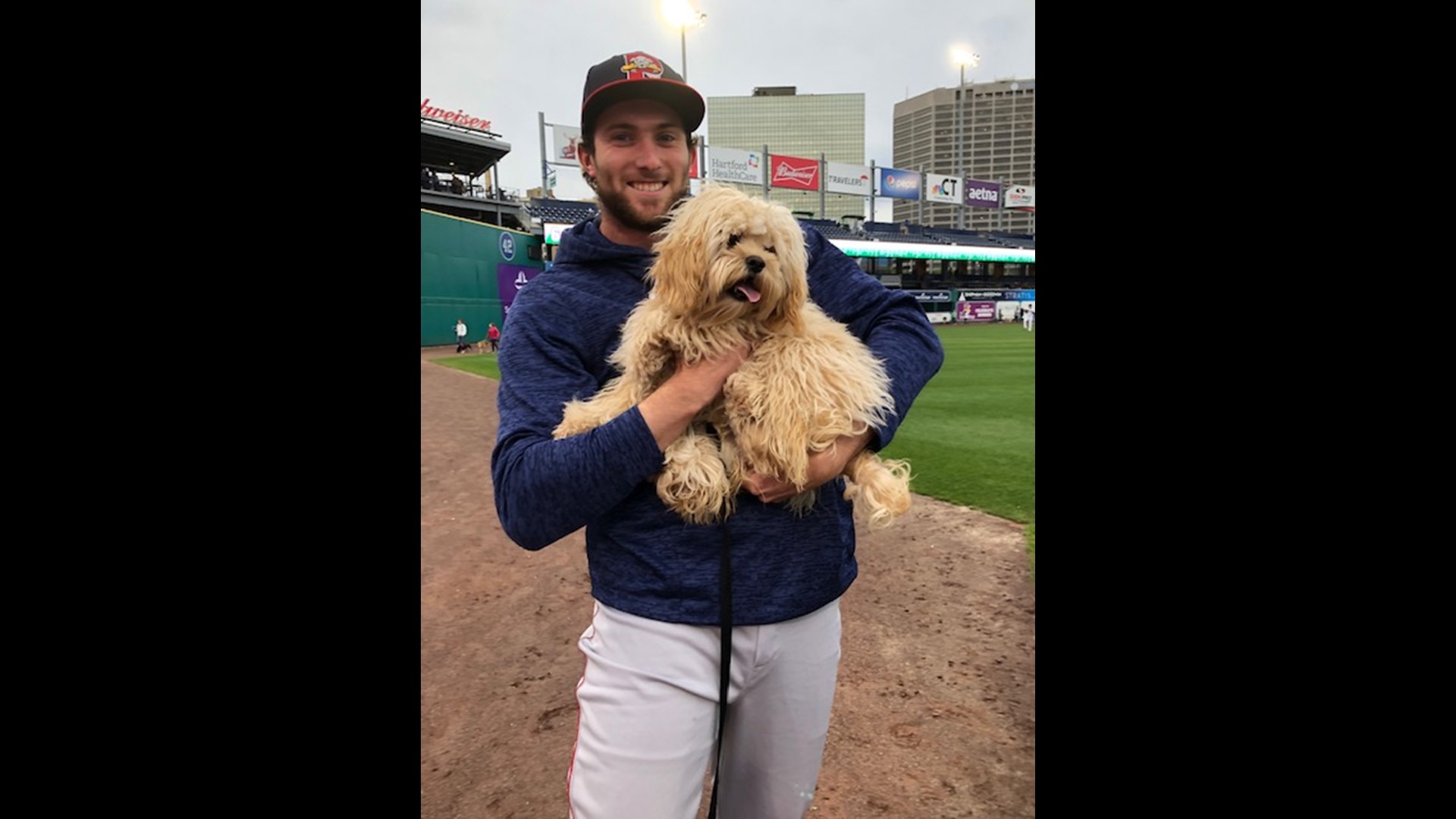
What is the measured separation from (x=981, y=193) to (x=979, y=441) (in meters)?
61.8

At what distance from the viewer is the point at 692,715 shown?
161cm

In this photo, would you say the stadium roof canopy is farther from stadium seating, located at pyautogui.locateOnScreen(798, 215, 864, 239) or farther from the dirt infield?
the dirt infield

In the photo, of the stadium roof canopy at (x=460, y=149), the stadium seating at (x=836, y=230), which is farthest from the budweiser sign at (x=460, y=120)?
the stadium seating at (x=836, y=230)

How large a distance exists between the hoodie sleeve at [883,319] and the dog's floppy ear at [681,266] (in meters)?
0.36

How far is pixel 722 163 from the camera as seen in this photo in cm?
4991

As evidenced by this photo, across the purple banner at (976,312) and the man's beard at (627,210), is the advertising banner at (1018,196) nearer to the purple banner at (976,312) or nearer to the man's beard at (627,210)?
the purple banner at (976,312)

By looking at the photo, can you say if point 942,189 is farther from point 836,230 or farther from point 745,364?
point 745,364

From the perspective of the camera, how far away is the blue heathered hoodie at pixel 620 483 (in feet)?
4.73

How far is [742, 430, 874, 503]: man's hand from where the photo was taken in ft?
5.66

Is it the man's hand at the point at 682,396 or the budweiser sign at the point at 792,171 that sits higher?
the budweiser sign at the point at 792,171

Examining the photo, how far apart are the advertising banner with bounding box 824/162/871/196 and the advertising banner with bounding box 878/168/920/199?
7.66 feet

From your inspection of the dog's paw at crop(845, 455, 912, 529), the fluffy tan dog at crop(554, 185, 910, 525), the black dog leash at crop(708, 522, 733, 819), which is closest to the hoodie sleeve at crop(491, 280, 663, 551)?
the fluffy tan dog at crop(554, 185, 910, 525)

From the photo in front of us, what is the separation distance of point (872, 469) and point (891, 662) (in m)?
2.45

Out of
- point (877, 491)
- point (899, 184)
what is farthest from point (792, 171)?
point (877, 491)
